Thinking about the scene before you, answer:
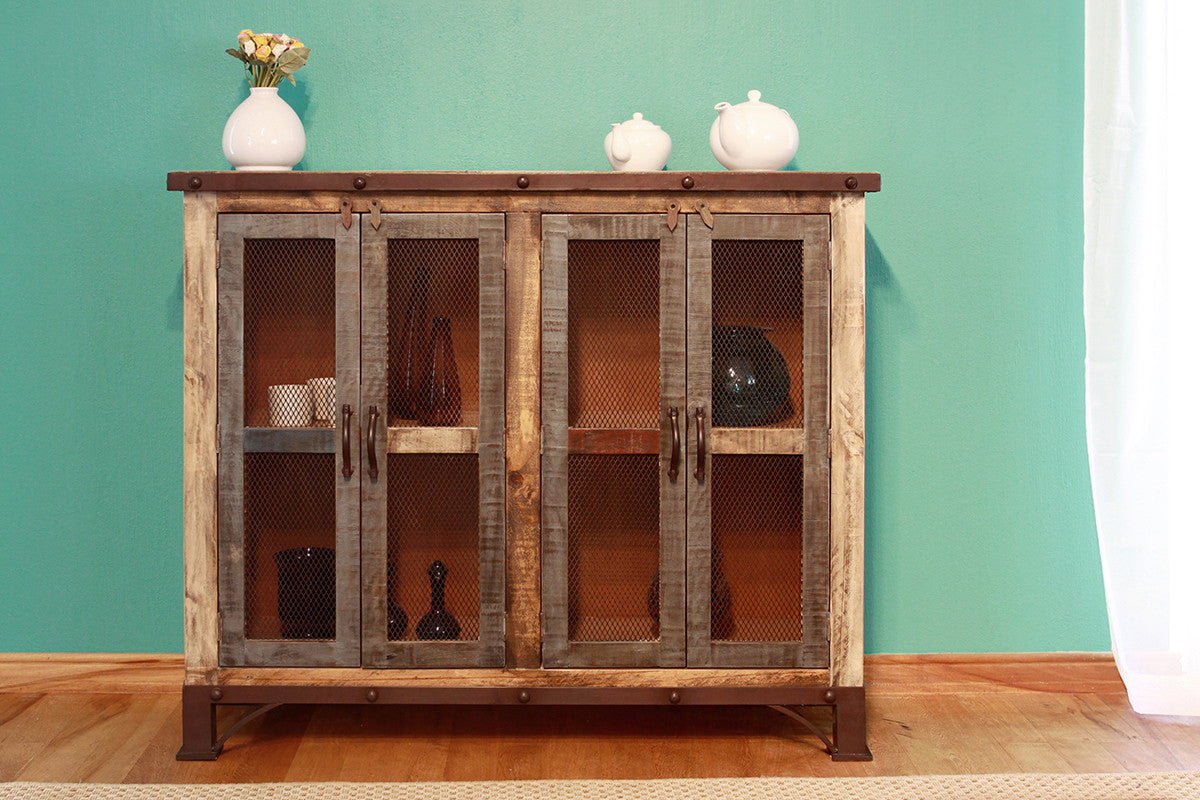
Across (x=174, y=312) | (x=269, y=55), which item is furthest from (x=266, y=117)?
(x=174, y=312)

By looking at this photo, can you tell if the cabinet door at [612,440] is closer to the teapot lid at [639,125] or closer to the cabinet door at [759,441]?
the cabinet door at [759,441]

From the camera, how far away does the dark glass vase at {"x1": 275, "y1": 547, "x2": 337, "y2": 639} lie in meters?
1.84

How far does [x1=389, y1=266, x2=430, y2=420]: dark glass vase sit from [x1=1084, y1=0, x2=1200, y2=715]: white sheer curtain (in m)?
1.46

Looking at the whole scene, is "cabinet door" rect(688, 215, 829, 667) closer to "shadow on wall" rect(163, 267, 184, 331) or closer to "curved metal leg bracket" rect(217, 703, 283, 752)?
"curved metal leg bracket" rect(217, 703, 283, 752)

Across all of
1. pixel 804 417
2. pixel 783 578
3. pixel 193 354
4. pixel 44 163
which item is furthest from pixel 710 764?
pixel 44 163

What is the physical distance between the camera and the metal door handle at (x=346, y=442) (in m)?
1.80

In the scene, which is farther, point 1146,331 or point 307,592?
point 1146,331

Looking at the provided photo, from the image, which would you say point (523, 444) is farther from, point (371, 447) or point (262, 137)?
point (262, 137)

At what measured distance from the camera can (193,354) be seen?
71.4 inches

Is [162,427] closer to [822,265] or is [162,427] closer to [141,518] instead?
[141,518]

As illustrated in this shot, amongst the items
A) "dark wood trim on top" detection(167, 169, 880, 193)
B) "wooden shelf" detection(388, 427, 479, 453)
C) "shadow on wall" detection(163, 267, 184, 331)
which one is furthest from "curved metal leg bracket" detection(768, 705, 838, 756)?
"shadow on wall" detection(163, 267, 184, 331)

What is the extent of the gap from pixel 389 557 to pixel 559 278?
0.64 meters

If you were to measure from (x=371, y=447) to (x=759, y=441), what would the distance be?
2.47 ft

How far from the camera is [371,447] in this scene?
1.80 meters
